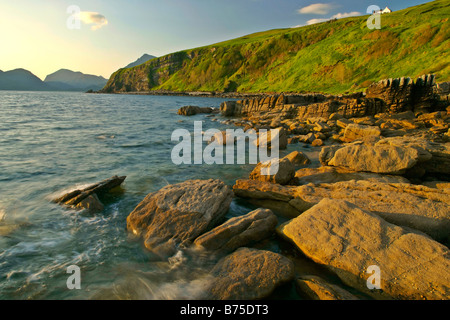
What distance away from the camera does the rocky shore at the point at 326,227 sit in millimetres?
5020

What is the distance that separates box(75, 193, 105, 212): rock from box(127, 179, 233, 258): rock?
193 centimetres

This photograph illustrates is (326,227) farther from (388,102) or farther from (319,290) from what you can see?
(388,102)

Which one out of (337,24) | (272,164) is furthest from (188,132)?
(337,24)

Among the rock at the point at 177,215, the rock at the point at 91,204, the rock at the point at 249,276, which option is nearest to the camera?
the rock at the point at 249,276

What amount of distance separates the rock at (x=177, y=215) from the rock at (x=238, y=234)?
529 mm

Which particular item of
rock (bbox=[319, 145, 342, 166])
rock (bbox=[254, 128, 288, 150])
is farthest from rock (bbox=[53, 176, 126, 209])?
rock (bbox=[254, 128, 288, 150])

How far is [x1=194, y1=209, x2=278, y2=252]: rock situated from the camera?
6508 millimetres

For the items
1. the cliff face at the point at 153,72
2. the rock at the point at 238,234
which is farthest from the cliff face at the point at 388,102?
the cliff face at the point at 153,72

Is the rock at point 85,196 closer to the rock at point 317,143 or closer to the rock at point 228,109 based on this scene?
the rock at point 317,143

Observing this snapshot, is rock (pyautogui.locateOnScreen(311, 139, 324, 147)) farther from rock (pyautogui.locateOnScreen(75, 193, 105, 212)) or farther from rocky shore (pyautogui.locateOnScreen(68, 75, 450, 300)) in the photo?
rock (pyautogui.locateOnScreen(75, 193, 105, 212))

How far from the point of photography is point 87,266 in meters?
6.05

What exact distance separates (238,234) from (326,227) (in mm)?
2383

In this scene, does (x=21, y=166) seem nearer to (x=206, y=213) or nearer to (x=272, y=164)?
(x=206, y=213)
